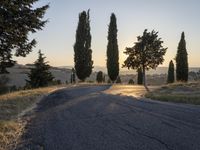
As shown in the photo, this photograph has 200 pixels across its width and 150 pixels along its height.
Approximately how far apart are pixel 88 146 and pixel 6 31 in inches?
633

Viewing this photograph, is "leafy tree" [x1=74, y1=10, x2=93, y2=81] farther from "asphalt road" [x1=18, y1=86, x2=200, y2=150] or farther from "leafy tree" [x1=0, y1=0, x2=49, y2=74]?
"asphalt road" [x1=18, y1=86, x2=200, y2=150]

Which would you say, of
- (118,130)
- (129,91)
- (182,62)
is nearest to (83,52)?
(182,62)

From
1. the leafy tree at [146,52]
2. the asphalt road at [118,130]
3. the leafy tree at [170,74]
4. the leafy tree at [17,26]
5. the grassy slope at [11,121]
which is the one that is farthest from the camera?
the leafy tree at [170,74]

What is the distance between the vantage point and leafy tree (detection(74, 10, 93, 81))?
172ft

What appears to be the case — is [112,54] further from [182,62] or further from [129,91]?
[129,91]

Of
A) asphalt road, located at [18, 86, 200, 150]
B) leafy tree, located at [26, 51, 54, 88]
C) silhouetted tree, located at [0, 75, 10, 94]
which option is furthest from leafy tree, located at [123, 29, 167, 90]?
asphalt road, located at [18, 86, 200, 150]

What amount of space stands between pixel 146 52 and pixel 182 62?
19.5 feet

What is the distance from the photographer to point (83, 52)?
52.8 metres

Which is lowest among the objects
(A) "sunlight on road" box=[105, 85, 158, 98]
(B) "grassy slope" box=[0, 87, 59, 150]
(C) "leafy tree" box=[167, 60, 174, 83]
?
(B) "grassy slope" box=[0, 87, 59, 150]

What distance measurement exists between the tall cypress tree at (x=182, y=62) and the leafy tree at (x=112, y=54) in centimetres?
884

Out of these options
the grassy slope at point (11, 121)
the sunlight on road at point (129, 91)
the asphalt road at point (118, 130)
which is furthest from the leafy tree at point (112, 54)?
the asphalt road at point (118, 130)

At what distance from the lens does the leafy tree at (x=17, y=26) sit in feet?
75.9

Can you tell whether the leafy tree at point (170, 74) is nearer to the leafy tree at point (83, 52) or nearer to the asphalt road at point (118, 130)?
the leafy tree at point (83, 52)

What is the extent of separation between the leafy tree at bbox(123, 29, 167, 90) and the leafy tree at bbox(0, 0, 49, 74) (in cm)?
2730
